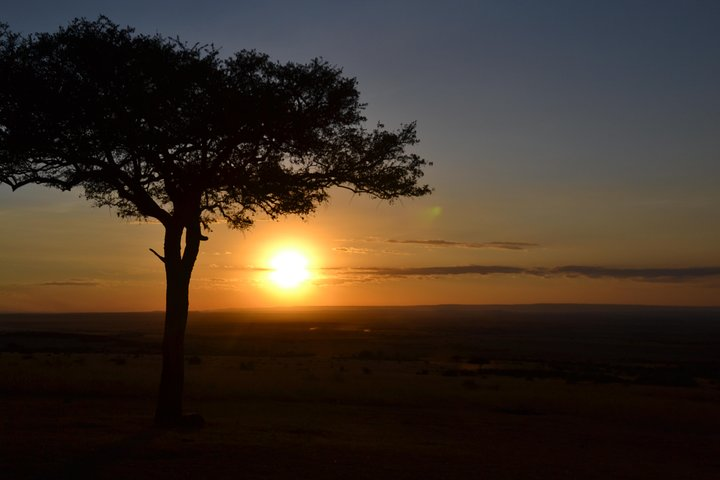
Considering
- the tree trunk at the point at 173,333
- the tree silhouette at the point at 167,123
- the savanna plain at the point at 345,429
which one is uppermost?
the tree silhouette at the point at 167,123

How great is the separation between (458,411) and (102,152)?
14.7 metres

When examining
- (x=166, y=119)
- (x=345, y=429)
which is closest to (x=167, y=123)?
(x=166, y=119)

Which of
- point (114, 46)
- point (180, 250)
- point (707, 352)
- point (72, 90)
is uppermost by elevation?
point (114, 46)

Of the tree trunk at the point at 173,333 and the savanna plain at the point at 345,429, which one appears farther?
the tree trunk at the point at 173,333

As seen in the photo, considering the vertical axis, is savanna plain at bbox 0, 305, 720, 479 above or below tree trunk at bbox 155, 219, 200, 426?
below

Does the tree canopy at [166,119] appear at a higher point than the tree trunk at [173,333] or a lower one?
higher

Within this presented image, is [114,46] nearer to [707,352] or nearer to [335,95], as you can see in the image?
[335,95]

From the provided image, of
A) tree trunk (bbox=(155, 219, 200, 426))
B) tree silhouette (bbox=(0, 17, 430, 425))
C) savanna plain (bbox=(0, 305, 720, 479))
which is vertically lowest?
savanna plain (bbox=(0, 305, 720, 479))

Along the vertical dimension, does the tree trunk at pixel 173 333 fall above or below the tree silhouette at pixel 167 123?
below

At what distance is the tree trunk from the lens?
1831 centimetres

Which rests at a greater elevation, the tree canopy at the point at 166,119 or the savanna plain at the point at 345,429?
the tree canopy at the point at 166,119

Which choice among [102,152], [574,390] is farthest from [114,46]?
[574,390]

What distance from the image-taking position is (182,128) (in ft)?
61.9

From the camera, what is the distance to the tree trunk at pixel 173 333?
1831cm
